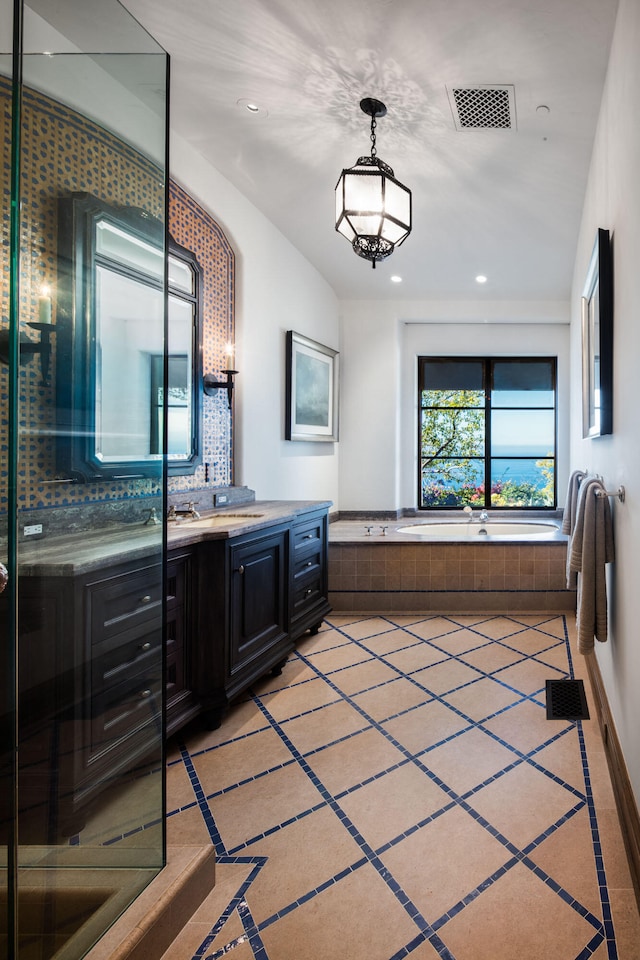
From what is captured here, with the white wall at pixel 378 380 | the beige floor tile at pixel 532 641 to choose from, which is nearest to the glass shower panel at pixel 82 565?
the beige floor tile at pixel 532 641

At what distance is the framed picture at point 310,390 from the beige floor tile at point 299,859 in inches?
105

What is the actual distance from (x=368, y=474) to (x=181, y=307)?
2.71 meters

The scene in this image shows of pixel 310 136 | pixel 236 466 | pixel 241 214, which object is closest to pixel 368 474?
pixel 236 466

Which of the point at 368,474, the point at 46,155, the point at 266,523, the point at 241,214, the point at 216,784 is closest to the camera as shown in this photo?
the point at 46,155

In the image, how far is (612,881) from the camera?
1330 mm

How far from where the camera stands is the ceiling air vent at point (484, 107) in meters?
2.22

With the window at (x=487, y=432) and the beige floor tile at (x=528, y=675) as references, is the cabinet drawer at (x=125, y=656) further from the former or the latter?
the window at (x=487, y=432)

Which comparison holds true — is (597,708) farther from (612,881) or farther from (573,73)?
(573,73)

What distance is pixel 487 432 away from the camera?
5227 mm

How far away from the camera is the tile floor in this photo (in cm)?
120

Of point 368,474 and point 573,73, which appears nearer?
point 573,73

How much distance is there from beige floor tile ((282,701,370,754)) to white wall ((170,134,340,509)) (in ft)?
4.88

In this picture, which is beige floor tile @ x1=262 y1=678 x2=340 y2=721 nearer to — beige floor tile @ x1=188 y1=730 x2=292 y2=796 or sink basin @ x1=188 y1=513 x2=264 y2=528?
beige floor tile @ x1=188 y1=730 x2=292 y2=796

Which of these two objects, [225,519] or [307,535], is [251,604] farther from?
[307,535]
